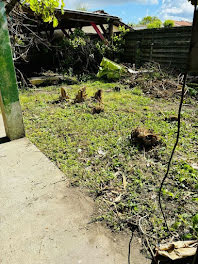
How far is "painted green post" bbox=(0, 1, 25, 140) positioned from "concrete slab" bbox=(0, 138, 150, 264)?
932 mm

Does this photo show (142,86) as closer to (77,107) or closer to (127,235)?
(77,107)

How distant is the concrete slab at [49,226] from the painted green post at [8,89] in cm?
93

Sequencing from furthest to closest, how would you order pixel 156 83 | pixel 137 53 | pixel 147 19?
pixel 147 19 → pixel 137 53 → pixel 156 83

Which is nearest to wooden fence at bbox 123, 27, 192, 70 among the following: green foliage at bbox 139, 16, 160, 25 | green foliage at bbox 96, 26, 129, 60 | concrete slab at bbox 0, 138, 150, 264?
green foliage at bbox 96, 26, 129, 60

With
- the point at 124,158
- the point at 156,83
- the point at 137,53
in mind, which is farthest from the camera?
the point at 137,53

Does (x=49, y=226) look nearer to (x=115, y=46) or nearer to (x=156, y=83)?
(x=156, y=83)

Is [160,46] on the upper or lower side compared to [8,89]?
upper

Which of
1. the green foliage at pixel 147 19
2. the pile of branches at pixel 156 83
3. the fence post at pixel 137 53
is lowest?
the pile of branches at pixel 156 83

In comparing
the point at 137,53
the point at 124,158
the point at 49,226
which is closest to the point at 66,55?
the point at 137,53

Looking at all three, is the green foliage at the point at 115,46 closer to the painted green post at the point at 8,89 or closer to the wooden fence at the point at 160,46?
the wooden fence at the point at 160,46

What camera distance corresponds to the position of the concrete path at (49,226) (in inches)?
57.9

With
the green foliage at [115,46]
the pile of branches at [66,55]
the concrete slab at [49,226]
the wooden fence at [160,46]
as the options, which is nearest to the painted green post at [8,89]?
the concrete slab at [49,226]

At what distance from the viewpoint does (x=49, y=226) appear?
1720mm

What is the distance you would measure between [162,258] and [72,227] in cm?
76
